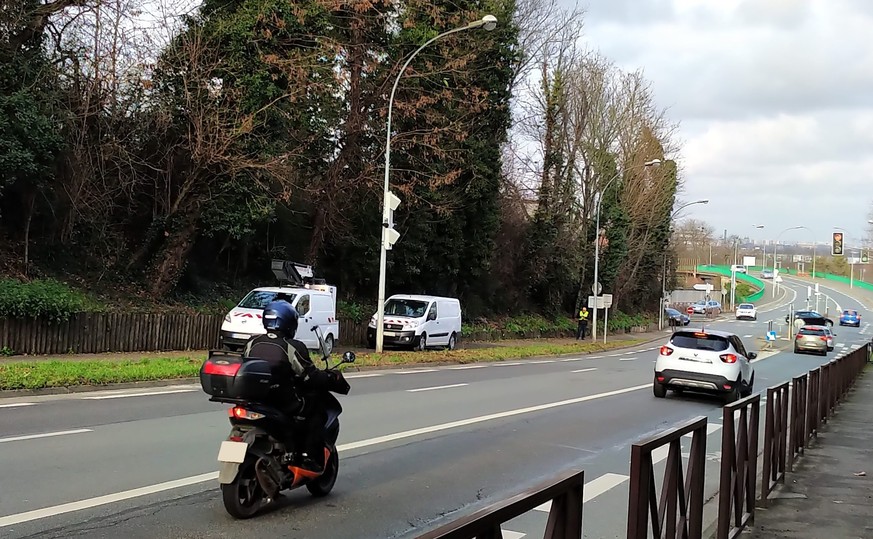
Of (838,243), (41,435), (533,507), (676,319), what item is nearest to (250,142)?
(41,435)

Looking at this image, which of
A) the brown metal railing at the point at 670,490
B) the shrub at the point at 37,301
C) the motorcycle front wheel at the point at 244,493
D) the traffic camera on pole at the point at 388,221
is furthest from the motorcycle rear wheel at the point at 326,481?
the traffic camera on pole at the point at 388,221

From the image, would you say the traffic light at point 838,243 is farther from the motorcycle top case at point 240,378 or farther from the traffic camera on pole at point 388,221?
the motorcycle top case at point 240,378

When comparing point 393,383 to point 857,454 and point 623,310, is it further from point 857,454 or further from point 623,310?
point 623,310

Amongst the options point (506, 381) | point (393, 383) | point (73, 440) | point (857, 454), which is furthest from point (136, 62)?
point (857, 454)

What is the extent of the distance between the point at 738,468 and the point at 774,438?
169cm

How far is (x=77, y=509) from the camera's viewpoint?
5844 millimetres

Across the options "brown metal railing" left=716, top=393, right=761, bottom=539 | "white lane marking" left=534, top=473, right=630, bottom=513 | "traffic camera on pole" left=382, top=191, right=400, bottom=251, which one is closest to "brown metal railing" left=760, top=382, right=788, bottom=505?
"brown metal railing" left=716, top=393, right=761, bottom=539

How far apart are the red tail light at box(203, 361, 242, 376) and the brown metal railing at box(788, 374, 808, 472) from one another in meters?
6.16

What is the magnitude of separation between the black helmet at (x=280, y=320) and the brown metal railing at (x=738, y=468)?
345 cm

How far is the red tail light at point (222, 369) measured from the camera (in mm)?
5676

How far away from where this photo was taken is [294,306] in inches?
787

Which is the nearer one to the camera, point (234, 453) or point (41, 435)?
point (234, 453)

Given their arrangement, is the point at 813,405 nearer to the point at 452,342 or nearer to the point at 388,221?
the point at 388,221

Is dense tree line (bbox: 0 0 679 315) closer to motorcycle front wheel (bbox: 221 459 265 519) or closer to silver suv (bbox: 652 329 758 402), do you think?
silver suv (bbox: 652 329 758 402)
